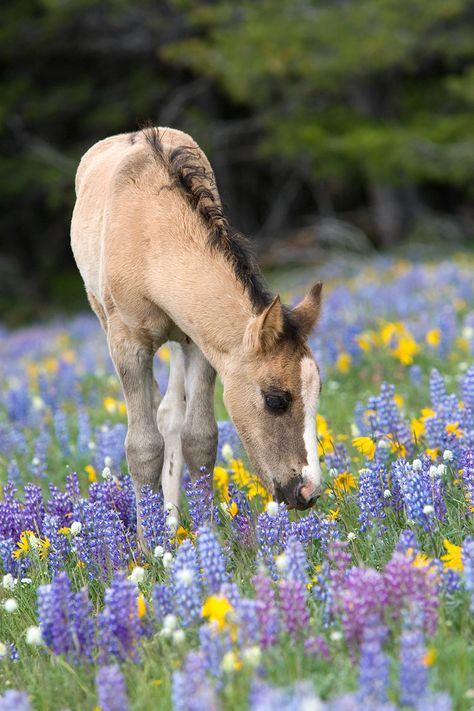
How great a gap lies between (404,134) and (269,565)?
15.8m

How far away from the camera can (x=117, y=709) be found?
2816mm

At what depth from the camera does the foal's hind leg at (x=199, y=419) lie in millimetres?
5297

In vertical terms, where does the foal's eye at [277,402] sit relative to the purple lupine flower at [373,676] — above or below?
above

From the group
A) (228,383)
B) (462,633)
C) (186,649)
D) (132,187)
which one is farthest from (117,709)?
(132,187)

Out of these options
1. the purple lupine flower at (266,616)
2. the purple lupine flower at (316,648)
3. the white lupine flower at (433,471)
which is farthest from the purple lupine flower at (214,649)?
the white lupine flower at (433,471)

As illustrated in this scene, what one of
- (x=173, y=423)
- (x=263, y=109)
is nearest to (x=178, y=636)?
(x=173, y=423)

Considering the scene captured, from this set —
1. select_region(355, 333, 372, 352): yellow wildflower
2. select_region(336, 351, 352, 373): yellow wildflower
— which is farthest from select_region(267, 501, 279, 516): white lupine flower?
select_region(336, 351, 352, 373): yellow wildflower

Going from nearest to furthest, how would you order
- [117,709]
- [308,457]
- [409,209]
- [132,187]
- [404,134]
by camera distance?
[117,709] → [308,457] → [132,187] → [404,134] → [409,209]

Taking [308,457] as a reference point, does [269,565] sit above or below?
below

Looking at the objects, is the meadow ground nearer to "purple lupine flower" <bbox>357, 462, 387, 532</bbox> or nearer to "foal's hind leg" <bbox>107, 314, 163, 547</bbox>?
"purple lupine flower" <bbox>357, 462, 387, 532</bbox>

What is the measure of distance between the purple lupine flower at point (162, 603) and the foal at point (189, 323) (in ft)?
3.19

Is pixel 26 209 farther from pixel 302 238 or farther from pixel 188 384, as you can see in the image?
pixel 188 384

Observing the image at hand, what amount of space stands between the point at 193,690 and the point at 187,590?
0.62 meters

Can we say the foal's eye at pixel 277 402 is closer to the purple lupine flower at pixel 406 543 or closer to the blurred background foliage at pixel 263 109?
the purple lupine flower at pixel 406 543
